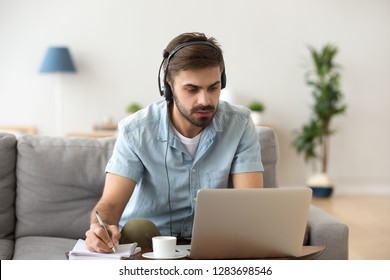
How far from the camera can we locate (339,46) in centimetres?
679

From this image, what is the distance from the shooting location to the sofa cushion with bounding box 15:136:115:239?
8.21ft

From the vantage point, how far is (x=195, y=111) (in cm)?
211

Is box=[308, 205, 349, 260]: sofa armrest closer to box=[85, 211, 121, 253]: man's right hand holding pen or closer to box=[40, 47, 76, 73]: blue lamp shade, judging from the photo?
box=[85, 211, 121, 253]: man's right hand holding pen

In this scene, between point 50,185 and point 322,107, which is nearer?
point 50,185

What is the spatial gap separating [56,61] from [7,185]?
3.90 metres

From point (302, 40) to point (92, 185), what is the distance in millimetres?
4603

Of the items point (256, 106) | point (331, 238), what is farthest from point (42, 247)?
point (256, 106)

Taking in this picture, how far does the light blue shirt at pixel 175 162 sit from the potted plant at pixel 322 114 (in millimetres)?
4312

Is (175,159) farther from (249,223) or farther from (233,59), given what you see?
(233,59)

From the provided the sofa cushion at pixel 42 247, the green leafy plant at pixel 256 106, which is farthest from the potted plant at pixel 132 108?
the sofa cushion at pixel 42 247
